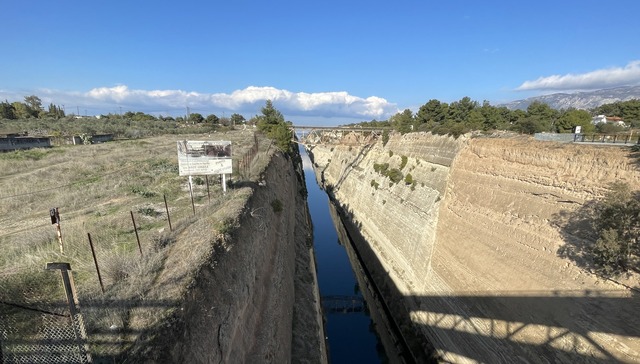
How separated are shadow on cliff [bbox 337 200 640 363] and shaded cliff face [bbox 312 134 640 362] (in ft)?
0.12

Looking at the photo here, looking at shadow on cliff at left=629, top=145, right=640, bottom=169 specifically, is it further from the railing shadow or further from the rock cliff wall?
the railing shadow

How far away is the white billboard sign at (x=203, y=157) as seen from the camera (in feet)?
38.1

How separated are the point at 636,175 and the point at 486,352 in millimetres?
8649

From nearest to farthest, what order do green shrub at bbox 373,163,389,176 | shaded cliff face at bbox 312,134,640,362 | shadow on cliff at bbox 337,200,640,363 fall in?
shadow on cliff at bbox 337,200,640,363 → shaded cliff face at bbox 312,134,640,362 → green shrub at bbox 373,163,389,176

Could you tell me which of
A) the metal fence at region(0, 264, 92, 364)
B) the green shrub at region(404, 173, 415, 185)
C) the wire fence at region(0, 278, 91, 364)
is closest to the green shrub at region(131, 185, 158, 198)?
the metal fence at region(0, 264, 92, 364)

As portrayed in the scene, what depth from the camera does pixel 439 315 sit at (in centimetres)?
1658

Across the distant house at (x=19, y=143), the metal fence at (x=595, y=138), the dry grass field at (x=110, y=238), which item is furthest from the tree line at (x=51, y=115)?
the metal fence at (x=595, y=138)

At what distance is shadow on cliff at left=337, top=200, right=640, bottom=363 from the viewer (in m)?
10.2

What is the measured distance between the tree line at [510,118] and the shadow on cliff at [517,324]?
1205 cm

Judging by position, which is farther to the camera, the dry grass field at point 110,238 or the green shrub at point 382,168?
the green shrub at point 382,168

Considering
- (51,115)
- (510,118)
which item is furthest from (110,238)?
(51,115)

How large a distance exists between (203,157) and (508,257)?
548 inches

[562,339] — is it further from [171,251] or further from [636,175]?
[171,251]

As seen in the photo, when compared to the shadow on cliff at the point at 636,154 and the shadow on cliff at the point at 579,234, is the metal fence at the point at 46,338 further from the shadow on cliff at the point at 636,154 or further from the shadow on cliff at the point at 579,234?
the shadow on cliff at the point at 636,154
